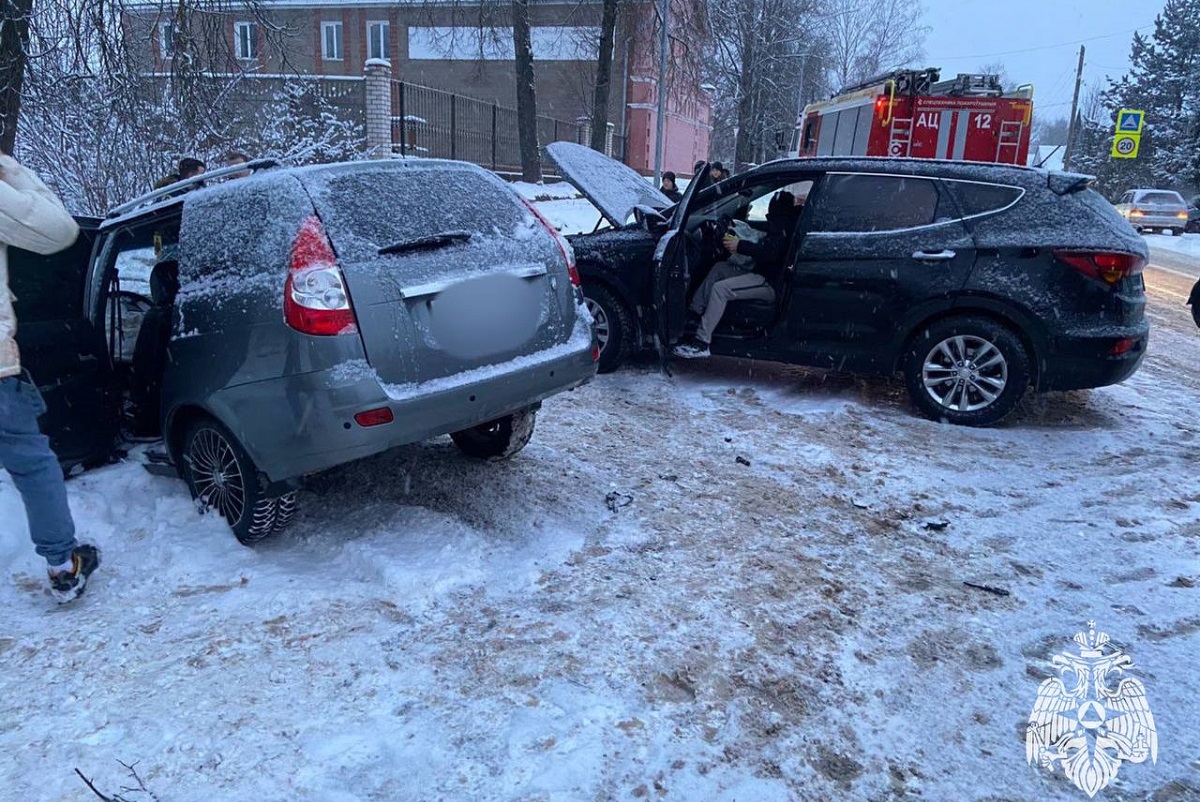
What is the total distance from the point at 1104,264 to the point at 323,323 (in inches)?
180

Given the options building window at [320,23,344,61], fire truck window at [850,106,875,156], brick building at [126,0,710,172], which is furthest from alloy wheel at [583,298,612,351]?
building window at [320,23,344,61]

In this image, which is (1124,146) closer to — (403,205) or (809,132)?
(809,132)

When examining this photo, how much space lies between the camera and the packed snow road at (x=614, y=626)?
7.84ft

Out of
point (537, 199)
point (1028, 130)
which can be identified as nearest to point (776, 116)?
point (537, 199)

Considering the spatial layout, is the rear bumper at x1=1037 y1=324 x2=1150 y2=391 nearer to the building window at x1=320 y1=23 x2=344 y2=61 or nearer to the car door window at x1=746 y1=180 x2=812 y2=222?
the car door window at x1=746 y1=180 x2=812 y2=222

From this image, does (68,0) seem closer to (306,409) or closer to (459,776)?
(306,409)

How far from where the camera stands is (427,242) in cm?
350

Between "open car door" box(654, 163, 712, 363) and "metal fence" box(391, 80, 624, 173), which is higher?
"metal fence" box(391, 80, 624, 173)

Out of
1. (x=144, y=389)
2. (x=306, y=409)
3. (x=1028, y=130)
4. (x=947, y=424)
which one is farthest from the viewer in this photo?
(x=1028, y=130)

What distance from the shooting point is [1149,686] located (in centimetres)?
279

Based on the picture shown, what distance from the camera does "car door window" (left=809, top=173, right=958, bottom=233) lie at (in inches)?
220

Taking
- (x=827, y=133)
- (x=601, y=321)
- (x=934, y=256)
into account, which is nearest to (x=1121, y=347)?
(x=934, y=256)

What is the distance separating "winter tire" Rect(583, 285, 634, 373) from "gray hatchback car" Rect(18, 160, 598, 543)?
245 cm

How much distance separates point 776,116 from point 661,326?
36805 mm
